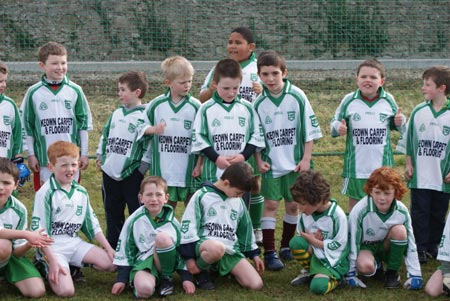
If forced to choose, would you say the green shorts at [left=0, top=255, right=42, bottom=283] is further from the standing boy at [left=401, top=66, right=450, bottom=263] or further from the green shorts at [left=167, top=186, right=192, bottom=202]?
the standing boy at [left=401, top=66, right=450, bottom=263]

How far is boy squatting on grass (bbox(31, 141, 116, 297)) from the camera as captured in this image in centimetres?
593

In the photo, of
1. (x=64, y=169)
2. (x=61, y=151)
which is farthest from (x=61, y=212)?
(x=61, y=151)

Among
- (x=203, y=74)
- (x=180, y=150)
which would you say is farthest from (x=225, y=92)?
(x=203, y=74)

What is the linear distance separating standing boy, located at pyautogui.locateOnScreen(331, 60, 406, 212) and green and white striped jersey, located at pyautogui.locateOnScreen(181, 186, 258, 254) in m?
1.09

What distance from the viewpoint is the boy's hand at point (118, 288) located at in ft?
19.0

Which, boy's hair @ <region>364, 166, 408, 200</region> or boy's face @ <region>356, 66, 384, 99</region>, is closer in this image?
boy's hair @ <region>364, 166, 408, 200</region>

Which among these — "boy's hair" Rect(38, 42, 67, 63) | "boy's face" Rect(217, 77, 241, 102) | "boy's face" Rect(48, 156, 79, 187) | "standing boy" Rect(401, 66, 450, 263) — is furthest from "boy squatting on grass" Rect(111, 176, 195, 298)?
"standing boy" Rect(401, 66, 450, 263)

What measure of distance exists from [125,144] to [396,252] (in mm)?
2092

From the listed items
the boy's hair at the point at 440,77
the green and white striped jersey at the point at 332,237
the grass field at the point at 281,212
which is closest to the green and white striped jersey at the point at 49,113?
the grass field at the point at 281,212

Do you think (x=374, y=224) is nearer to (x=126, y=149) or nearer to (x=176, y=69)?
(x=176, y=69)

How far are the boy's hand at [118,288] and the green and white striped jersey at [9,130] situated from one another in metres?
1.50

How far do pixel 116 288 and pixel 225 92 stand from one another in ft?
5.19

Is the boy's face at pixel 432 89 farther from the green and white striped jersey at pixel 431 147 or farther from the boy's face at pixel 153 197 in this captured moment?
the boy's face at pixel 153 197

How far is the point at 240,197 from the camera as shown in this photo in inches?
241
